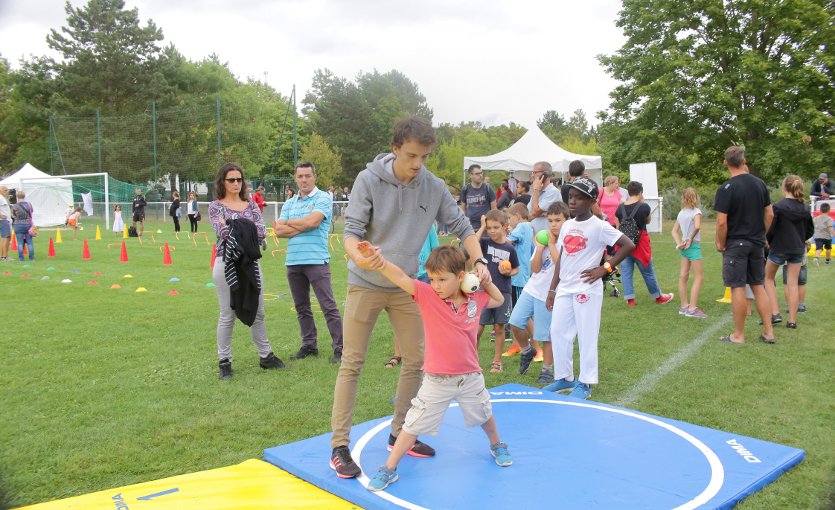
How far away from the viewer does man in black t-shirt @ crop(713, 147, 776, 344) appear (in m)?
6.71

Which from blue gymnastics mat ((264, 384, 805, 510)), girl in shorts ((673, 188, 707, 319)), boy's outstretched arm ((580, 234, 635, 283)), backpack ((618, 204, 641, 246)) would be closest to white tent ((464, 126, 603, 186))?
backpack ((618, 204, 641, 246))

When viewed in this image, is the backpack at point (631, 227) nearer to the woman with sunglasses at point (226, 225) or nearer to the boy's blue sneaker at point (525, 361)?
the boy's blue sneaker at point (525, 361)

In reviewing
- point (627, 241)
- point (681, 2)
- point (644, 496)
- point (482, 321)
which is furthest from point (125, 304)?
point (681, 2)

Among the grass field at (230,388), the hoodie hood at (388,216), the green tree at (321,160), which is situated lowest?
the grass field at (230,388)

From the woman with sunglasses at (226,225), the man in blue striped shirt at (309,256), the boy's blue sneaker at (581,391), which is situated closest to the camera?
the boy's blue sneaker at (581,391)

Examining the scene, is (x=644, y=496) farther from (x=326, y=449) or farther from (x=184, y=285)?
(x=184, y=285)

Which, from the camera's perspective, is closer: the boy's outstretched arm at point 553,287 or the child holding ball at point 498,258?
the boy's outstretched arm at point 553,287

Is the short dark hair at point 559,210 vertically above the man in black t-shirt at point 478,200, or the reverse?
the man in black t-shirt at point 478,200

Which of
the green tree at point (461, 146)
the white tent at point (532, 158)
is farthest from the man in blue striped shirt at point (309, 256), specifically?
the green tree at point (461, 146)

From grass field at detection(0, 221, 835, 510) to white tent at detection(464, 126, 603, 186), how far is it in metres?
14.6

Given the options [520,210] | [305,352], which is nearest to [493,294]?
[520,210]

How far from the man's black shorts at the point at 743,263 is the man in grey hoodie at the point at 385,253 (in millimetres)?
4642

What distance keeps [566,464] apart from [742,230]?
4621 millimetres

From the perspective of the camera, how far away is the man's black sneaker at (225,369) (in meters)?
5.64
